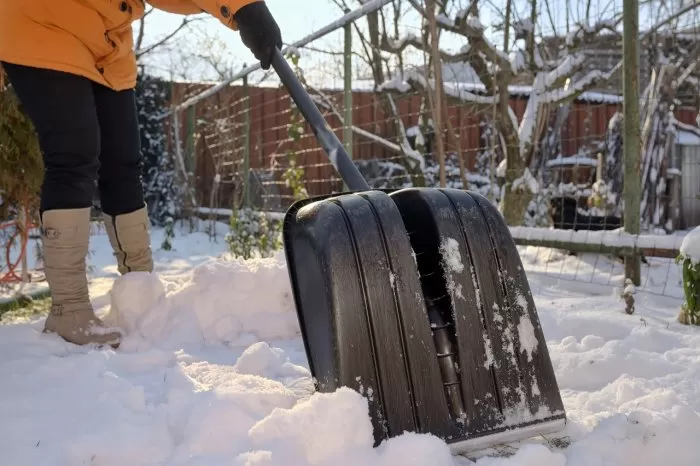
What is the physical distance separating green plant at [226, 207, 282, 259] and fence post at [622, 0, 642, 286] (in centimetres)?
189

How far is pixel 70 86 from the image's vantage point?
1672 millimetres

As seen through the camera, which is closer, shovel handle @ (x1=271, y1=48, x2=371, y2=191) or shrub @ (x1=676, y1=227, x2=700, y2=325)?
shovel handle @ (x1=271, y1=48, x2=371, y2=191)

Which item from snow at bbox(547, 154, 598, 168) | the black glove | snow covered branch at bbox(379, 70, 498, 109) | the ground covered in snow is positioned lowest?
the ground covered in snow

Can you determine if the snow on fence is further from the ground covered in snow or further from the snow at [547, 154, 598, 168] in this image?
the snow at [547, 154, 598, 168]

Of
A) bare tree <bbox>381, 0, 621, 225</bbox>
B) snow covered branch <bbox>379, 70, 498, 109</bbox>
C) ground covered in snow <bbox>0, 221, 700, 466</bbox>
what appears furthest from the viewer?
snow covered branch <bbox>379, 70, 498, 109</bbox>

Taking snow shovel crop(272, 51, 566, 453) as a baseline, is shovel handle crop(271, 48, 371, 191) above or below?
above

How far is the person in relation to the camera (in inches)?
64.1

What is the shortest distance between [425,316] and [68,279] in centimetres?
107

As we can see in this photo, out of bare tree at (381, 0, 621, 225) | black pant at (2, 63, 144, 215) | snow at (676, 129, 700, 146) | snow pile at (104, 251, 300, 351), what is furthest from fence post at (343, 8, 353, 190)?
snow at (676, 129, 700, 146)

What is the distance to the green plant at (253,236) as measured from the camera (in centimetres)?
384

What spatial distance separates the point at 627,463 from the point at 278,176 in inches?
260

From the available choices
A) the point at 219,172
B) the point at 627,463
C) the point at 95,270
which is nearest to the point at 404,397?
the point at 627,463

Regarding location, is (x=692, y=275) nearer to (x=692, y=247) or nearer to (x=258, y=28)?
(x=692, y=247)

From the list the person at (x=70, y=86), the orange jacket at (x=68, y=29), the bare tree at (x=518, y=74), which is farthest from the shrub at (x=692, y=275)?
the bare tree at (x=518, y=74)
